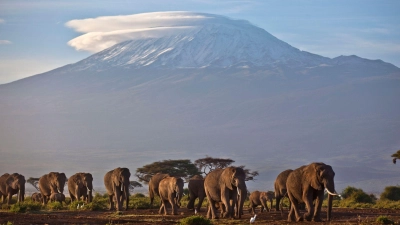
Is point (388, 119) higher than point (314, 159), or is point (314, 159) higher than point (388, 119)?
point (388, 119)

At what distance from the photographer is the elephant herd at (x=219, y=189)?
25.4 metres

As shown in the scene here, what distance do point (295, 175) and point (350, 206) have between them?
1361 centimetres

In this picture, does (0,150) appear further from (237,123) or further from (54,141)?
(237,123)

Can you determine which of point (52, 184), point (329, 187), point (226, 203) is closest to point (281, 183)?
point (226, 203)

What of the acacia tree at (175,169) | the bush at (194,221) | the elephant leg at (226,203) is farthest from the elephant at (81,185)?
the acacia tree at (175,169)

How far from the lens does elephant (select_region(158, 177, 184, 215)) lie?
3222 centimetres

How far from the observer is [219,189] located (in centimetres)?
2888

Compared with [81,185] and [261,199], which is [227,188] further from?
[81,185]

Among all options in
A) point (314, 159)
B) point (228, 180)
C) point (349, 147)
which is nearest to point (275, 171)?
point (314, 159)

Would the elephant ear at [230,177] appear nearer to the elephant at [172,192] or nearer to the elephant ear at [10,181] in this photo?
the elephant at [172,192]

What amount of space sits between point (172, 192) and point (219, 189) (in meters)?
3.96

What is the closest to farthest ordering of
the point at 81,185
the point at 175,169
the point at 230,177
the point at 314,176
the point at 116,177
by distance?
1. the point at 314,176
2. the point at 230,177
3. the point at 116,177
4. the point at 81,185
5. the point at 175,169

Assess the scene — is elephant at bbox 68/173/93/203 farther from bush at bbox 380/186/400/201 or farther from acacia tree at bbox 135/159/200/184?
acacia tree at bbox 135/159/200/184

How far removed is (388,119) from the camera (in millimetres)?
199250
